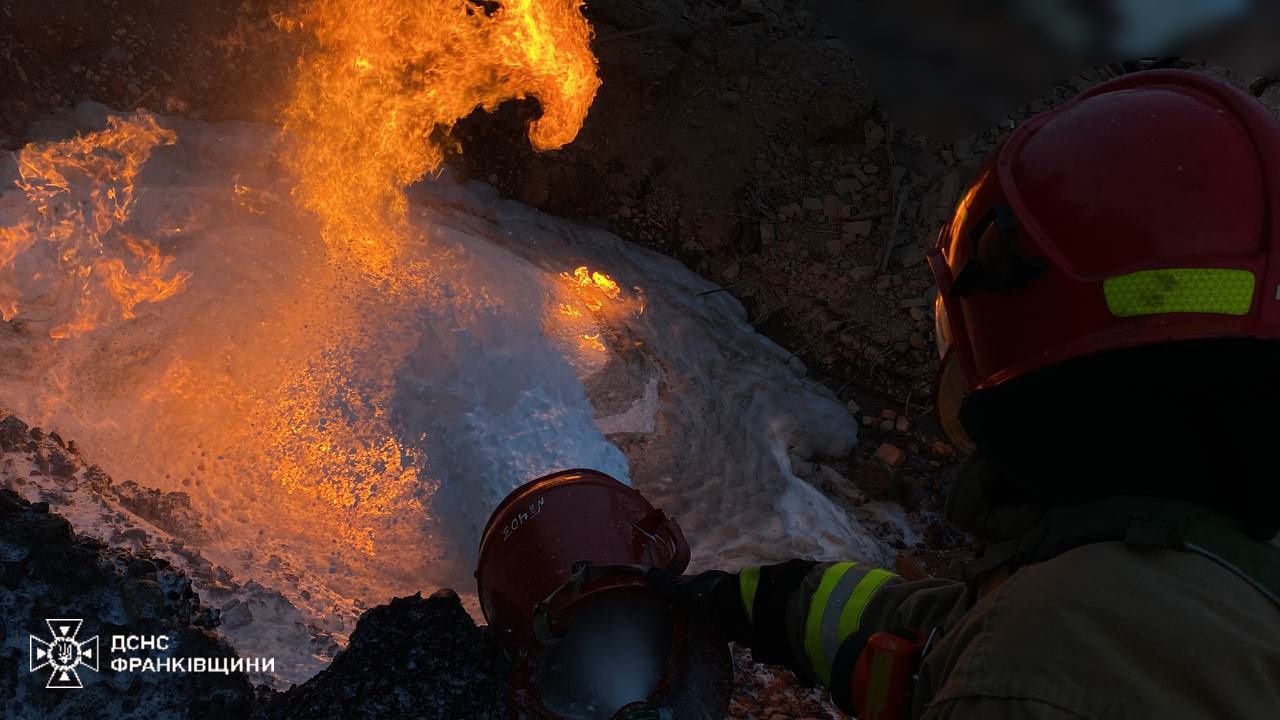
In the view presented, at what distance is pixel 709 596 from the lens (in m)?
2.22

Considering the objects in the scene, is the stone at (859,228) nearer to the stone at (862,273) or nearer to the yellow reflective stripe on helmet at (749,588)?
the stone at (862,273)

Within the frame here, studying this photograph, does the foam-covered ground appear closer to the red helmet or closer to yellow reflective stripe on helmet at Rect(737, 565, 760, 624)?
yellow reflective stripe on helmet at Rect(737, 565, 760, 624)

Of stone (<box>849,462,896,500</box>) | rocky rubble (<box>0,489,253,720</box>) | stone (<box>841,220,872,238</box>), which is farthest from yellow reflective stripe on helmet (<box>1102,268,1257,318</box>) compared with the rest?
stone (<box>841,220,872,238</box>)

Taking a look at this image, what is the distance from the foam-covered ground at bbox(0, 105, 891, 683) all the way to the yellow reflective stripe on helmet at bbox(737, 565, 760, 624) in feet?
4.62

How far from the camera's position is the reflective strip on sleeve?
81.0 inches

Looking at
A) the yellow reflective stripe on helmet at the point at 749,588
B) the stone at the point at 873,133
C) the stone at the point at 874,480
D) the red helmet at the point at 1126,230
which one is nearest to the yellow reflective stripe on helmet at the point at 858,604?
the yellow reflective stripe on helmet at the point at 749,588

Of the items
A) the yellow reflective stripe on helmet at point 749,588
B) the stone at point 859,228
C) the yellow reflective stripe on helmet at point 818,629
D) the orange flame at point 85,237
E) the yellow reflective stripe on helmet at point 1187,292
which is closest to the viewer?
the yellow reflective stripe on helmet at point 1187,292

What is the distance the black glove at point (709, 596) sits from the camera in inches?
86.6

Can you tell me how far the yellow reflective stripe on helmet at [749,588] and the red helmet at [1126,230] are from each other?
0.82 meters

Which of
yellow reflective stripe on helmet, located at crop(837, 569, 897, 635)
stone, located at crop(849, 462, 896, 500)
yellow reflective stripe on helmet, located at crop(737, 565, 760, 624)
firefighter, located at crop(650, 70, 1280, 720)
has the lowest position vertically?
stone, located at crop(849, 462, 896, 500)

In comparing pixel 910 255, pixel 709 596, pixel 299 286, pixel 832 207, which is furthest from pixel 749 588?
pixel 832 207

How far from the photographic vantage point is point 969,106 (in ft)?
16.9

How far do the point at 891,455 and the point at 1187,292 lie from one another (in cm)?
315

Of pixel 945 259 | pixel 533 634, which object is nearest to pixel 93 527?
pixel 533 634
